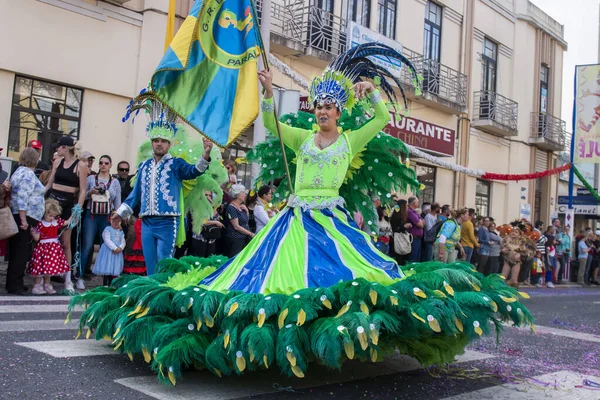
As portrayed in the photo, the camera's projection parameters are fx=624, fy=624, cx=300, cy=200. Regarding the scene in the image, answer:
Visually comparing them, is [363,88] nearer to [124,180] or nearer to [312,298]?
[312,298]

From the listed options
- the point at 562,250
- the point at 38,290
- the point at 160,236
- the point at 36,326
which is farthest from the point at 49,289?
the point at 562,250

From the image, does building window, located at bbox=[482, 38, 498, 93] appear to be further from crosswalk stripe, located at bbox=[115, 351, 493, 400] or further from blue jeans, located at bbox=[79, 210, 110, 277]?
crosswalk stripe, located at bbox=[115, 351, 493, 400]

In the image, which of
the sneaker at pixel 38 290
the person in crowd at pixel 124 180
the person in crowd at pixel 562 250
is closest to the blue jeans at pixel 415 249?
the person in crowd at pixel 124 180

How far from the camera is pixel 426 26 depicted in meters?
21.1

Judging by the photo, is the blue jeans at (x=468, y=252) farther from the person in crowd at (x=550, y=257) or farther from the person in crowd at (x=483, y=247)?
the person in crowd at (x=550, y=257)

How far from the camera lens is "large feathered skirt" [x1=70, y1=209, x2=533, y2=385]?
3.41 metres

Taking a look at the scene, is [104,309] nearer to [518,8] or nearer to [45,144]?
[45,144]

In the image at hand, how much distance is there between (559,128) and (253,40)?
25.5 metres

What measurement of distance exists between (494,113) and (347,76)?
1931cm

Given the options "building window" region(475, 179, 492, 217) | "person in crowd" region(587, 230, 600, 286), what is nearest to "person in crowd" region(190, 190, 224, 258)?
"person in crowd" region(587, 230, 600, 286)

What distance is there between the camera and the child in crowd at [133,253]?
8.13 meters

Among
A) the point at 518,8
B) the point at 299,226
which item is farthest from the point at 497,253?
the point at 518,8

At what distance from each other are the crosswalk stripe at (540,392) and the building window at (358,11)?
14385 millimetres

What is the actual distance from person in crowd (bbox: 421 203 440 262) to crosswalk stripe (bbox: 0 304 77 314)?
8.03 m
